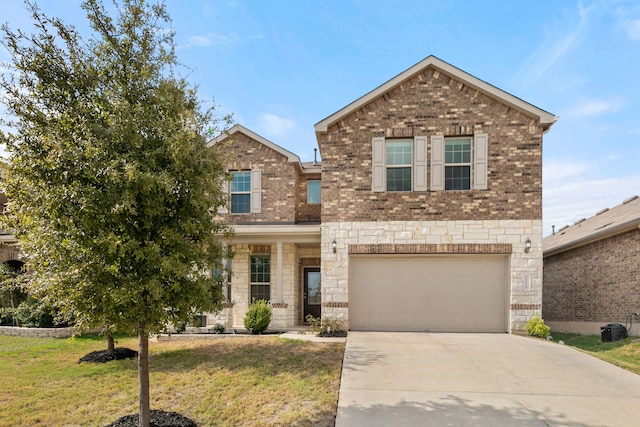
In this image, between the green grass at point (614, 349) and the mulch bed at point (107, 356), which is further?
the mulch bed at point (107, 356)

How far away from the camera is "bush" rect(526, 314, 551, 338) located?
10.2 m

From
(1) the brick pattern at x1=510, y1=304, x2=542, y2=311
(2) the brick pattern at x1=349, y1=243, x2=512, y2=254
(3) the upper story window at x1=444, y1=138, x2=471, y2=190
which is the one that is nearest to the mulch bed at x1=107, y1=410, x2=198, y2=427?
(2) the brick pattern at x1=349, y1=243, x2=512, y2=254

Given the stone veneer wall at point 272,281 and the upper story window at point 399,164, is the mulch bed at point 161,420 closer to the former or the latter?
the stone veneer wall at point 272,281

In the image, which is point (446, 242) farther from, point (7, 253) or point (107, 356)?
point (7, 253)

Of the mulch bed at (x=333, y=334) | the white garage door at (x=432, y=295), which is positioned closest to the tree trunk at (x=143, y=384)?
the mulch bed at (x=333, y=334)

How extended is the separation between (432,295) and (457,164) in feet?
12.7

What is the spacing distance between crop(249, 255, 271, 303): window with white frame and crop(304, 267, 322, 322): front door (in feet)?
4.77

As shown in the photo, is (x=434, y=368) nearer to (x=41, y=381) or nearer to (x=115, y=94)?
(x=115, y=94)

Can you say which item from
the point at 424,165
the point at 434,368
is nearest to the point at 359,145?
the point at 424,165

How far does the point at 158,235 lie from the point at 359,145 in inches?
305

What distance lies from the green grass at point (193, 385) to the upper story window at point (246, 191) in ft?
16.5

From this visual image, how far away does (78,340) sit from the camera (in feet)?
35.9

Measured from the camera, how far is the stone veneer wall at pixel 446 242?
34.4ft

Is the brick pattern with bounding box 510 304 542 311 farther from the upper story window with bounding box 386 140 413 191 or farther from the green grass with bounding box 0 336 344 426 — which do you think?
the green grass with bounding box 0 336 344 426
